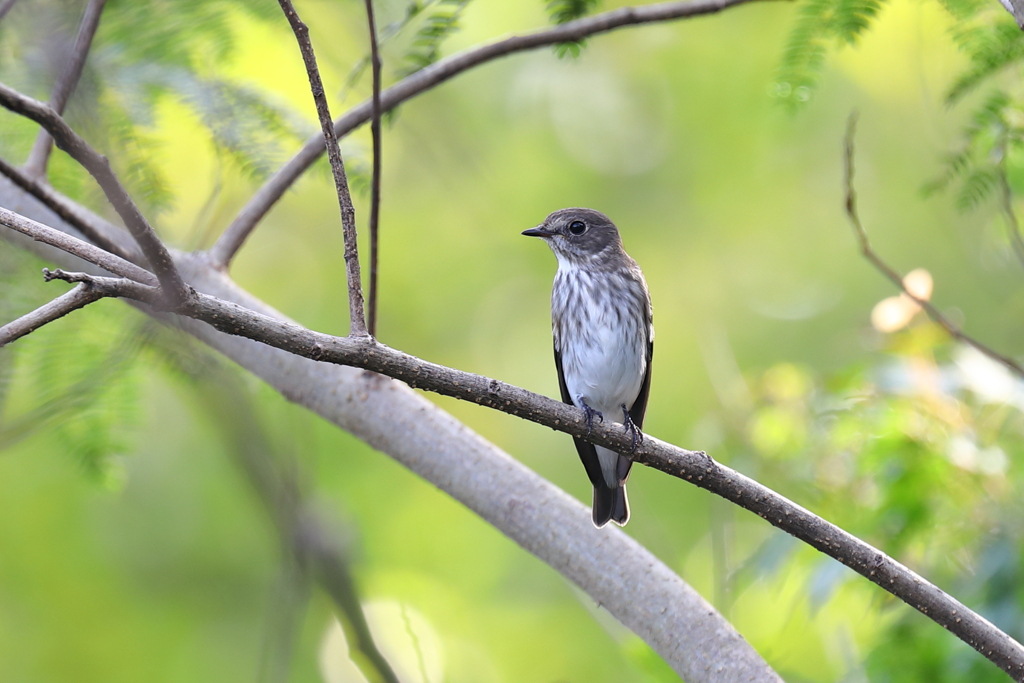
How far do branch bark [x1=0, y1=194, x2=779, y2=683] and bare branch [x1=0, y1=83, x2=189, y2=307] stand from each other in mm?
661

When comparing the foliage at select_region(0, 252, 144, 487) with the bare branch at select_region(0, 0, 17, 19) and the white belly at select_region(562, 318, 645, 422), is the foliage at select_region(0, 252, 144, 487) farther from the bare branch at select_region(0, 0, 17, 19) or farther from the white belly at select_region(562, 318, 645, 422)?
the white belly at select_region(562, 318, 645, 422)

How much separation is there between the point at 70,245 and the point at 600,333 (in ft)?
8.70

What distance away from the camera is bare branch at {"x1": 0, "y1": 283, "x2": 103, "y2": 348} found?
66.0 inches

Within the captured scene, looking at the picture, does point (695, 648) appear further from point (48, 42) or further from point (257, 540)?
point (257, 540)

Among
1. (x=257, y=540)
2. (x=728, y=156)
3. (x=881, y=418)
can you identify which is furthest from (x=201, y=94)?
(x=728, y=156)

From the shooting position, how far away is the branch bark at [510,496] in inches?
93.9

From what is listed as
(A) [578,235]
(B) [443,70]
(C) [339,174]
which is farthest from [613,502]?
(C) [339,174]

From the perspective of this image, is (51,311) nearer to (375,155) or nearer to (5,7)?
(375,155)

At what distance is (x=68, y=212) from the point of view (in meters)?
2.64

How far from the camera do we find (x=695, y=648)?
236 centimetres

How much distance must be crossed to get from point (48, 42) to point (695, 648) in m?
2.42

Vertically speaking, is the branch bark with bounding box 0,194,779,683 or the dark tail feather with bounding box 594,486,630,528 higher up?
the branch bark with bounding box 0,194,779,683

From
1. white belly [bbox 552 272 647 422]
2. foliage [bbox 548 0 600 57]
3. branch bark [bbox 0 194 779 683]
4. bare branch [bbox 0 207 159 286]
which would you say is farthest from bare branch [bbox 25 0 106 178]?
white belly [bbox 552 272 647 422]

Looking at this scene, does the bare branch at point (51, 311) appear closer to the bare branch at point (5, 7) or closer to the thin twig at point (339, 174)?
the thin twig at point (339, 174)
